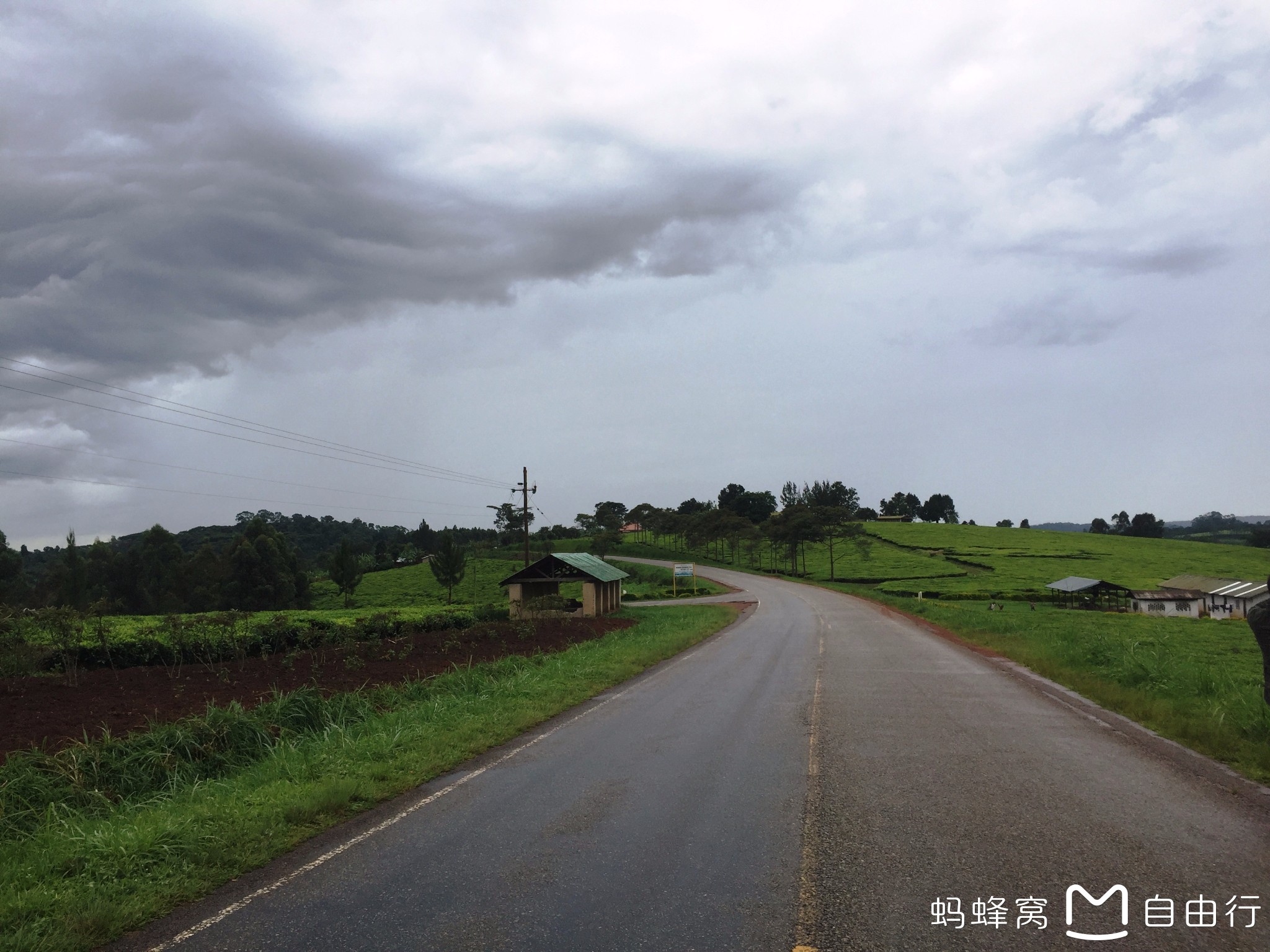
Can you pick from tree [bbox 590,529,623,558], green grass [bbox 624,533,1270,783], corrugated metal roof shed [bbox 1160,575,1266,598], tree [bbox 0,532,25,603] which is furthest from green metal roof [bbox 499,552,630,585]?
tree [bbox 590,529,623,558]

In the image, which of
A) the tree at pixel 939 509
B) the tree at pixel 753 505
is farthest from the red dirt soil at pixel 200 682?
the tree at pixel 939 509

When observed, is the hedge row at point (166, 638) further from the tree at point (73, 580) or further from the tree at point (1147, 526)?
the tree at point (1147, 526)

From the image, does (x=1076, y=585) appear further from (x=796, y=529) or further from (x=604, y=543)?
(x=604, y=543)

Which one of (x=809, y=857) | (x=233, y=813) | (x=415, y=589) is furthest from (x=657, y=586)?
(x=809, y=857)

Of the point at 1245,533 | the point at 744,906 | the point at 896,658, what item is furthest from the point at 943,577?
the point at 1245,533

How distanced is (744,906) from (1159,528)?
181 metres

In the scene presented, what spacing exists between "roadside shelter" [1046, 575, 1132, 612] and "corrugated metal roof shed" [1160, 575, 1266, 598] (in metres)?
5.61

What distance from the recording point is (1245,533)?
17038cm

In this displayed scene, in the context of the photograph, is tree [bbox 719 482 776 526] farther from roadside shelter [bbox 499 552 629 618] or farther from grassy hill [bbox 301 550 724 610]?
roadside shelter [bbox 499 552 629 618]

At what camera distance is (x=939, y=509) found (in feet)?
568

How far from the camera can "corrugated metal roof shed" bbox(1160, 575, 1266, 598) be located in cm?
5597

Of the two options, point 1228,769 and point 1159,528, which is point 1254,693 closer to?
point 1228,769

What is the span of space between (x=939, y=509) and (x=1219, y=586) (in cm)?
11502

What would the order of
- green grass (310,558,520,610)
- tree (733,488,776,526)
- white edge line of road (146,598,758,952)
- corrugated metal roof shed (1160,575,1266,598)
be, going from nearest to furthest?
white edge line of road (146,598,758,952), corrugated metal roof shed (1160,575,1266,598), green grass (310,558,520,610), tree (733,488,776,526)
